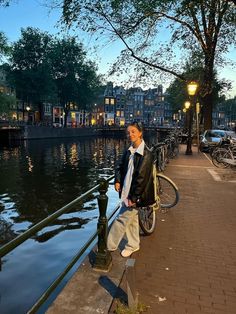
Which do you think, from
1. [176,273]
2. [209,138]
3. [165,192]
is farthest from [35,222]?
[209,138]

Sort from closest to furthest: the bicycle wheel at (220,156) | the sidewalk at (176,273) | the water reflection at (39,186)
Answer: the sidewalk at (176,273) < the water reflection at (39,186) < the bicycle wheel at (220,156)

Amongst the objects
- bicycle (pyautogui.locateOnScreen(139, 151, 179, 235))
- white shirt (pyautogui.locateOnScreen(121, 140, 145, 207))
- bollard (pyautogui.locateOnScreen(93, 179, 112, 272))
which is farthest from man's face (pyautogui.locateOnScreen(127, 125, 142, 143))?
bicycle (pyautogui.locateOnScreen(139, 151, 179, 235))

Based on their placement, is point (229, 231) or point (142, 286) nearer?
point (142, 286)

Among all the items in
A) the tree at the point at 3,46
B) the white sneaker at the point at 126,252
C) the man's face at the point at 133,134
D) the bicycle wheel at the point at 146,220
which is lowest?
the white sneaker at the point at 126,252

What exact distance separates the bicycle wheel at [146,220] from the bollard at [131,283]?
237 cm

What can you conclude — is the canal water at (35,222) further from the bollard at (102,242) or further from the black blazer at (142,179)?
the black blazer at (142,179)

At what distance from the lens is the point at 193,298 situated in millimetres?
4016

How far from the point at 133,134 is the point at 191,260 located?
211 cm

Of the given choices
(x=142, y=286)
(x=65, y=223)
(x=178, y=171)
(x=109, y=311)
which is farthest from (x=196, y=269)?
(x=178, y=171)

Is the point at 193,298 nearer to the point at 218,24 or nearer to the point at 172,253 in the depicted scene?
the point at 172,253

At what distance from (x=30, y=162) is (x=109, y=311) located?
23.8 metres

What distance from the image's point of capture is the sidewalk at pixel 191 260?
3.94 metres

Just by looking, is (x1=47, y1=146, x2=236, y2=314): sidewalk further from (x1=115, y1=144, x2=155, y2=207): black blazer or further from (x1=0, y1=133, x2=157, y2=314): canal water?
(x1=0, y1=133, x2=157, y2=314): canal water

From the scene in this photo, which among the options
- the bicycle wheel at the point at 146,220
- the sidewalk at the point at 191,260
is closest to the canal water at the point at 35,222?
the bicycle wheel at the point at 146,220
